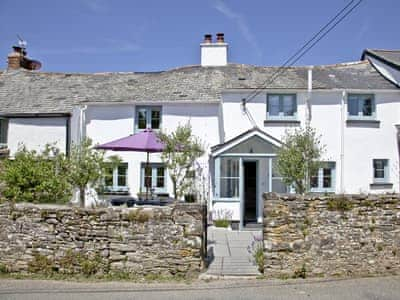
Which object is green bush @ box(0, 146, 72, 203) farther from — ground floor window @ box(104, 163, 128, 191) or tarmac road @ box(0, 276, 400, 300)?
ground floor window @ box(104, 163, 128, 191)

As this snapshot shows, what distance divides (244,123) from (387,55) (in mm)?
10383

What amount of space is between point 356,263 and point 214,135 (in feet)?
32.8

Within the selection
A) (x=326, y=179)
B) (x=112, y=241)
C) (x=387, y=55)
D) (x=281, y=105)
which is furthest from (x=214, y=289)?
(x=387, y=55)

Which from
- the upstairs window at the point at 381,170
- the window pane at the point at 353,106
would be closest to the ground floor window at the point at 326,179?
the upstairs window at the point at 381,170

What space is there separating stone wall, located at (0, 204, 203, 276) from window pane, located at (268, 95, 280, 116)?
10.1 meters

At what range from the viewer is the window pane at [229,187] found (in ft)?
46.0

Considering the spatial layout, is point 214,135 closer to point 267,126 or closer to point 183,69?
point 267,126

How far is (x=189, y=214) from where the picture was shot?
7.30m

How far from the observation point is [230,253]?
9.20 m

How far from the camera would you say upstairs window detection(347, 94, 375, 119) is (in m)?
16.4

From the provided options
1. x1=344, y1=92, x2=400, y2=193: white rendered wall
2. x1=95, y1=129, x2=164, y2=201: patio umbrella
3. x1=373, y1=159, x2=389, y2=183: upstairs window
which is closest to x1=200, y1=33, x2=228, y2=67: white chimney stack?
x1=344, y1=92, x2=400, y2=193: white rendered wall

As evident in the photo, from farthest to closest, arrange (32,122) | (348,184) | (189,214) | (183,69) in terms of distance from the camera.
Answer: (183,69) → (32,122) → (348,184) → (189,214)

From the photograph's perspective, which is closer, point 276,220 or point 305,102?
point 276,220

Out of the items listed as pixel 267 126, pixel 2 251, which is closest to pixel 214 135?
pixel 267 126
